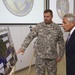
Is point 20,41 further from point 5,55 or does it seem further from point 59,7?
point 5,55

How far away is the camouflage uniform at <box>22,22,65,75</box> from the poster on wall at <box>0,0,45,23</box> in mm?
1161

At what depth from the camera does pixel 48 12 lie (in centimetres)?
316

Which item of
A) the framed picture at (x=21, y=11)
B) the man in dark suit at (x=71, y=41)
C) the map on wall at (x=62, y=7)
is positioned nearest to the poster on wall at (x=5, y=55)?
the man in dark suit at (x=71, y=41)

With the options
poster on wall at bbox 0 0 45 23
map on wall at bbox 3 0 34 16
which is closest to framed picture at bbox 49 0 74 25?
poster on wall at bbox 0 0 45 23

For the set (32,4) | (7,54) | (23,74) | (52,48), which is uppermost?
(32,4)

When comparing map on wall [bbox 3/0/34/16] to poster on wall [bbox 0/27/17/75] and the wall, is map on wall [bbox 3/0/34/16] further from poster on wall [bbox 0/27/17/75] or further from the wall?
→ poster on wall [bbox 0/27/17/75]

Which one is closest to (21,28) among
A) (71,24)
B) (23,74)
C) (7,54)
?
(23,74)

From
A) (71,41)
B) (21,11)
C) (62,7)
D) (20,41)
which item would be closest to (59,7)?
(62,7)

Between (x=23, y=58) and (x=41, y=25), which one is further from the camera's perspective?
(x=23, y=58)

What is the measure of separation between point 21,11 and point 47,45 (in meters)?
1.61

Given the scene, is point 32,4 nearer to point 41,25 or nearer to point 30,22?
point 30,22

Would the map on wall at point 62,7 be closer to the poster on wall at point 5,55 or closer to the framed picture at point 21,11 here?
the framed picture at point 21,11

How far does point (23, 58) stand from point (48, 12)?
6.56ft

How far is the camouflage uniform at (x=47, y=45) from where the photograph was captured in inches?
123
